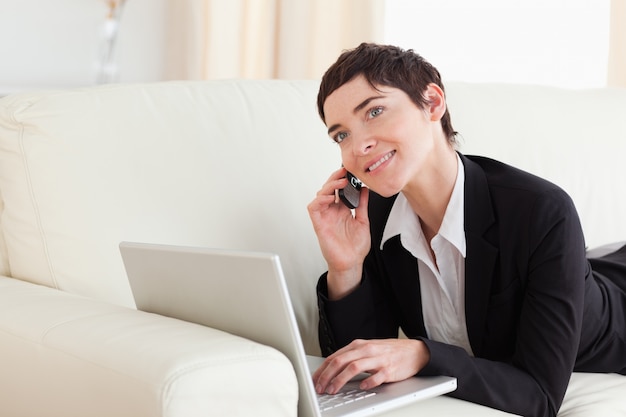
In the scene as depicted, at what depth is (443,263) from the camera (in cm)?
162

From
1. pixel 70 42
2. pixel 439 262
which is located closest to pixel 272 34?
pixel 70 42

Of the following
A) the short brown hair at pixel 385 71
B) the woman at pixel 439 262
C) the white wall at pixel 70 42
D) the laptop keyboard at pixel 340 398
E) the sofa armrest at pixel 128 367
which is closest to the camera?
the sofa armrest at pixel 128 367

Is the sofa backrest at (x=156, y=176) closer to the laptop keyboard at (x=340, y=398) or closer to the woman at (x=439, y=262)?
the woman at (x=439, y=262)

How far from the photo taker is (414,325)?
1.71 metres

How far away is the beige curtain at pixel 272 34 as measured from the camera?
10.2 ft

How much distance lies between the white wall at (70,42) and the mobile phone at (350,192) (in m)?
1.64

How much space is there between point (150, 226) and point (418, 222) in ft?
1.63

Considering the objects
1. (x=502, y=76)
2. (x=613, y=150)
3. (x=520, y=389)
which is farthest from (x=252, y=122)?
(x=502, y=76)

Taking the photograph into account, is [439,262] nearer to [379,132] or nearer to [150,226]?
[379,132]

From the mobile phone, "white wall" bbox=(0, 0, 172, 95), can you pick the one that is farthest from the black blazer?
"white wall" bbox=(0, 0, 172, 95)

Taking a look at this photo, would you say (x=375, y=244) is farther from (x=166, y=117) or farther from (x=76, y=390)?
(x=76, y=390)

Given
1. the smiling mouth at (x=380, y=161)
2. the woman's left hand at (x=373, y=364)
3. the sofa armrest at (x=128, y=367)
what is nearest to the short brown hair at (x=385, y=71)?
the smiling mouth at (x=380, y=161)

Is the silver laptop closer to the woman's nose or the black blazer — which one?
the black blazer

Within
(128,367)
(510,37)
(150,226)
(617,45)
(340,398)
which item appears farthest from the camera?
(510,37)
